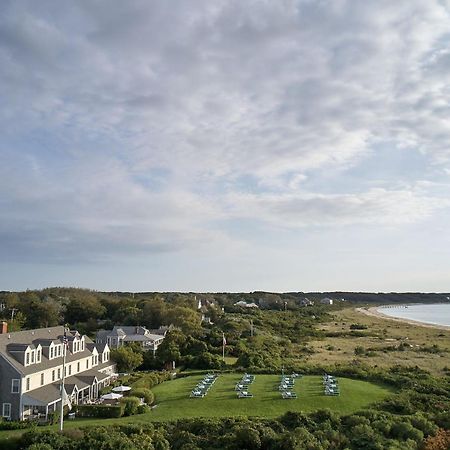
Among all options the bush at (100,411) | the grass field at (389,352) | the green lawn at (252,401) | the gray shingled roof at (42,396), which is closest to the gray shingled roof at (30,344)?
the gray shingled roof at (42,396)

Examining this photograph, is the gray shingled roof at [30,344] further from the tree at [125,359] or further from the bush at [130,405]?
the bush at [130,405]

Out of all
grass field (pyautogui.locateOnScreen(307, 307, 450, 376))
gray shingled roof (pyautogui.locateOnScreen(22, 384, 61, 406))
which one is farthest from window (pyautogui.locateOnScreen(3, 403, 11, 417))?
grass field (pyautogui.locateOnScreen(307, 307, 450, 376))

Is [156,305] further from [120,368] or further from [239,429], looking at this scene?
[239,429]

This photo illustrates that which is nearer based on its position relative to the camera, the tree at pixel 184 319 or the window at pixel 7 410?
the window at pixel 7 410

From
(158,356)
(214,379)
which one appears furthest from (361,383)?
(158,356)

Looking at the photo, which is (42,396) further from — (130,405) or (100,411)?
(130,405)

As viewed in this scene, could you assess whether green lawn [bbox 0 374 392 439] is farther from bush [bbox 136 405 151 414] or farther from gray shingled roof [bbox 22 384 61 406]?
gray shingled roof [bbox 22 384 61 406]
